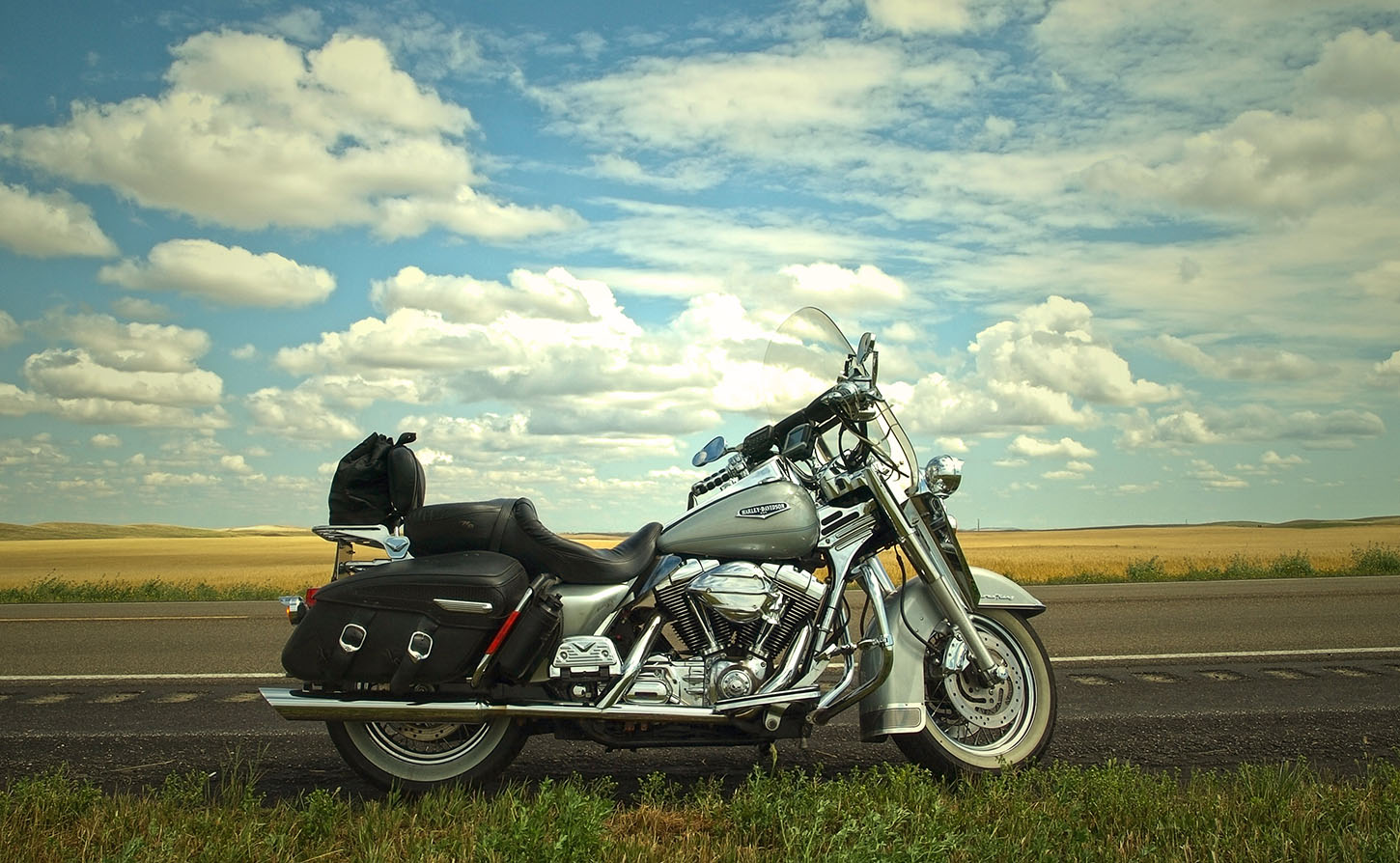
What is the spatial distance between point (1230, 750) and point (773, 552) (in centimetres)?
278

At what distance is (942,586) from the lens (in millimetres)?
4910

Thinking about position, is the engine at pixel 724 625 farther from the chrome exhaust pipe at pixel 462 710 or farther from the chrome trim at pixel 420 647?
the chrome trim at pixel 420 647

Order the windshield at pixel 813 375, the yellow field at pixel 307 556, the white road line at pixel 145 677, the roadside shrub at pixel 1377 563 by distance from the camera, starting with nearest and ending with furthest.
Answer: the windshield at pixel 813 375 < the white road line at pixel 145 677 < the roadside shrub at pixel 1377 563 < the yellow field at pixel 307 556

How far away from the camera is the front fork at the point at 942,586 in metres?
4.82

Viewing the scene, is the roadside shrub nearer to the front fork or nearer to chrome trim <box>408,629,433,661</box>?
the front fork

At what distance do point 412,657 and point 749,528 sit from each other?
150 cm

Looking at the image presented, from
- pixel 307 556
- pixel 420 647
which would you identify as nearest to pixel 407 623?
pixel 420 647

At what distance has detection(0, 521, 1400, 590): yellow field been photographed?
21.4m

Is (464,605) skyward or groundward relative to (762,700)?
skyward

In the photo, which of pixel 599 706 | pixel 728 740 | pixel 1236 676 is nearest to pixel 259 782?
pixel 599 706

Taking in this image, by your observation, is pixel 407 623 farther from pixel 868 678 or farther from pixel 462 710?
pixel 868 678

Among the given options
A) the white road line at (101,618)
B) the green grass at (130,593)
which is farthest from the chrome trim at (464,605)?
the green grass at (130,593)

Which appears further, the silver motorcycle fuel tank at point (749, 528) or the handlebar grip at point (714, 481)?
the handlebar grip at point (714, 481)

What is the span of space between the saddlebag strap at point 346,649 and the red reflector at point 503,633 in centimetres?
52
